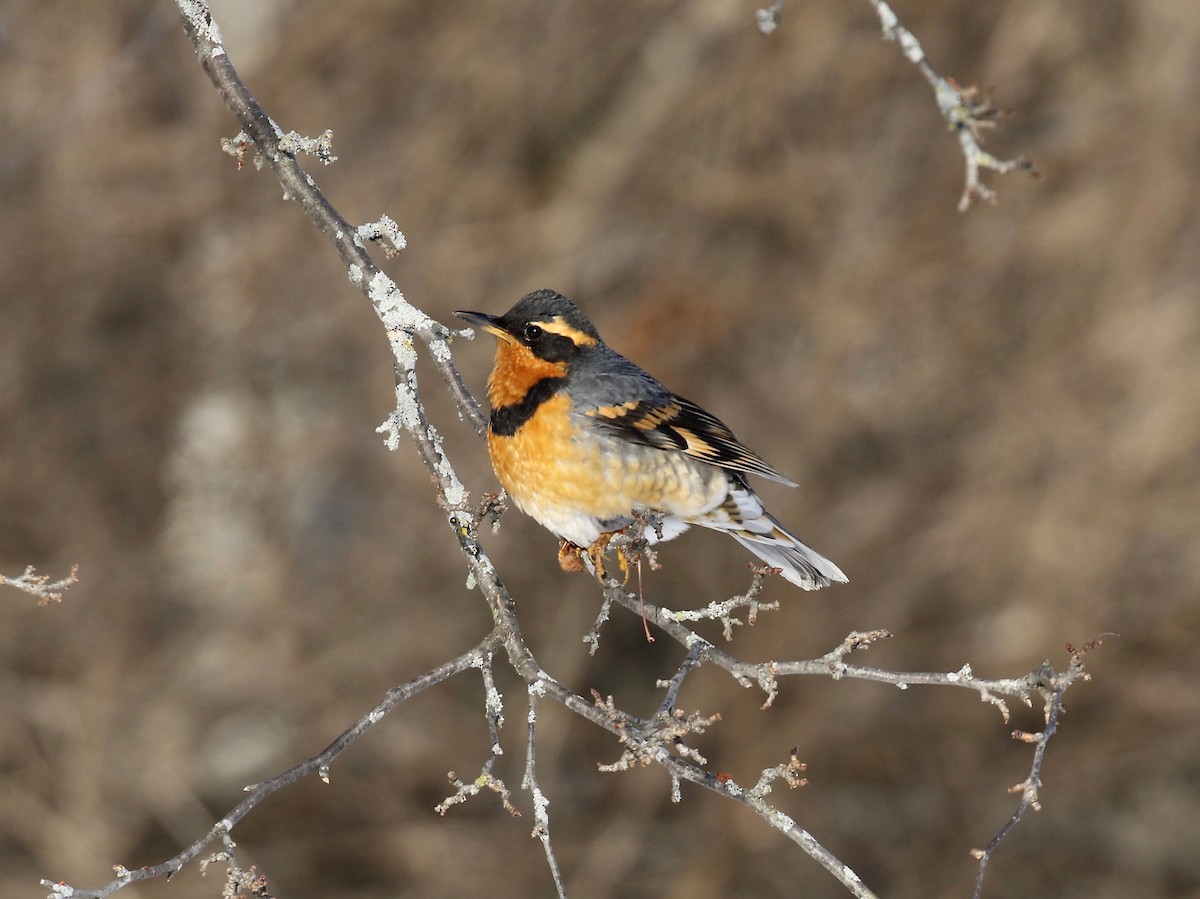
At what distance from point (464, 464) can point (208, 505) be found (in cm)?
252

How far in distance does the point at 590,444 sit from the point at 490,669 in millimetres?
1845

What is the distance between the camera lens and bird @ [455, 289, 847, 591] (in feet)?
17.4

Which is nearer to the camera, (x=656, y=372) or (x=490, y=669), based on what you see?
(x=490, y=669)

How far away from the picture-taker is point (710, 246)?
1234 centimetres

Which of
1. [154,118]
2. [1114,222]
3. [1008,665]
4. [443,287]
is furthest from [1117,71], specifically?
[154,118]

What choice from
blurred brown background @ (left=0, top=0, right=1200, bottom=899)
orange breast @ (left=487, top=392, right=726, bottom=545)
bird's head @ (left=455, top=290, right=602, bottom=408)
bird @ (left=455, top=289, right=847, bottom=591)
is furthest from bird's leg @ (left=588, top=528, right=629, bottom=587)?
blurred brown background @ (left=0, top=0, right=1200, bottom=899)

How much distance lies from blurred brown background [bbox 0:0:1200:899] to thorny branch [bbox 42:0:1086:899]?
6.41 metres

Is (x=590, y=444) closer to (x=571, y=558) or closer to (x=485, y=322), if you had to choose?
(x=571, y=558)

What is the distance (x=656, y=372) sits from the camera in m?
11.7

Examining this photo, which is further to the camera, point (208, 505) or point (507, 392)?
point (208, 505)

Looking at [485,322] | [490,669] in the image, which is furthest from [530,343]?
[490,669]

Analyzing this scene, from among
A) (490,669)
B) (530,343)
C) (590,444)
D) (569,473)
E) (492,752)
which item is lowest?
(492,752)

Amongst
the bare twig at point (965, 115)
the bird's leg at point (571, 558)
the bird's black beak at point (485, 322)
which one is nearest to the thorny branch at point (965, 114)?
the bare twig at point (965, 115)

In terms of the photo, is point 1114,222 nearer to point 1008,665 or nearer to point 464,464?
point 1008,665
